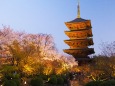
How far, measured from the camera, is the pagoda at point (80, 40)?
4975 centimetres

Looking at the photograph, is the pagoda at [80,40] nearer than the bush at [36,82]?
No

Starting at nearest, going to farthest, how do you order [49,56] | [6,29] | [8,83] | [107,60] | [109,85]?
[109,85]
[8,83]
[107,60]
[6,29]
[49,56]

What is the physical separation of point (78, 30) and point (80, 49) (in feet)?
12.9

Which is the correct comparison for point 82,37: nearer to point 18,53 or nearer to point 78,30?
point 78,30

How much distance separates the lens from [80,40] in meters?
50.1

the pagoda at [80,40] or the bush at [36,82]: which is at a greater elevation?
the pagoda at [80,40]

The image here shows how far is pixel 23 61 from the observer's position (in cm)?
3497

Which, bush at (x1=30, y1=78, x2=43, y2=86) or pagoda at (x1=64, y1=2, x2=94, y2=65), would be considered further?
pagoda at (x1=64, y1=2, x2=94, y2=65)

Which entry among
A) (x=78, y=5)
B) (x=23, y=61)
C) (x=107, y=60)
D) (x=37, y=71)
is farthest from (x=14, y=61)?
(x=78, y=5)

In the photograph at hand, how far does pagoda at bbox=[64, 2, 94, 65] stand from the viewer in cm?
4975

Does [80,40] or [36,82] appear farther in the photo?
[80,40]

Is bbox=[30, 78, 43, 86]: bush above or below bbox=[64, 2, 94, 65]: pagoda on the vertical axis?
below

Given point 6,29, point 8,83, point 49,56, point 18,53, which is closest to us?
point 8,83

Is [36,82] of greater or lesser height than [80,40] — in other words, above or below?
below
